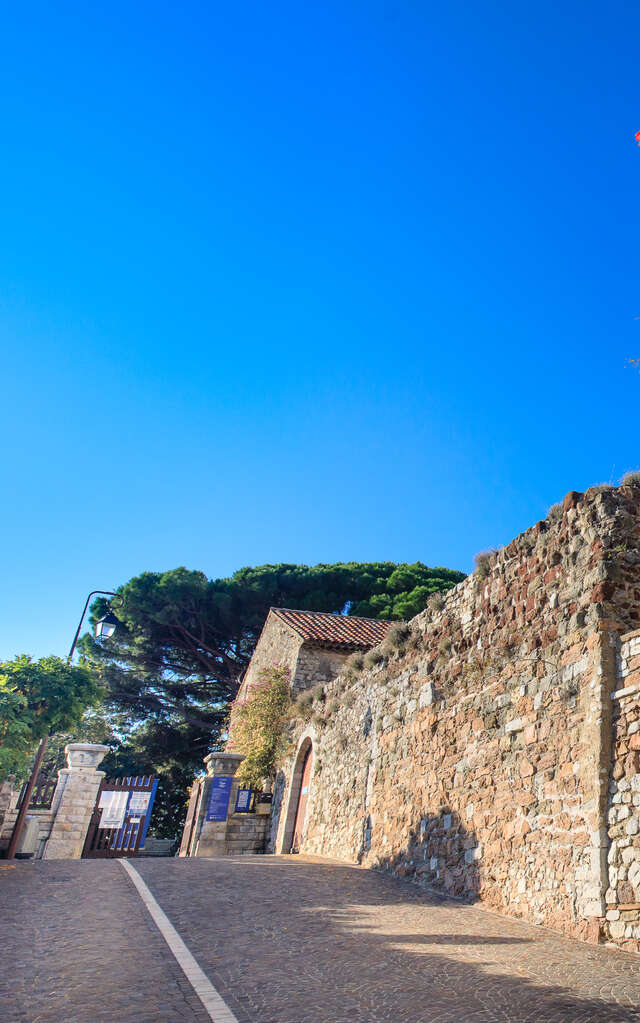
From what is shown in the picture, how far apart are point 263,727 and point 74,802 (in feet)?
18.8

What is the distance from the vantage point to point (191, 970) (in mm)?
4789

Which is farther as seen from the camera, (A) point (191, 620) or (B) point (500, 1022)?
(A) point (191, 620)

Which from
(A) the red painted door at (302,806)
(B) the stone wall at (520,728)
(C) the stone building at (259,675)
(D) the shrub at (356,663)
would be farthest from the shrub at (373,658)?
(C) the stone building at (259,675)

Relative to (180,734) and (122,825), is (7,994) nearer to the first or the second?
(122,825)

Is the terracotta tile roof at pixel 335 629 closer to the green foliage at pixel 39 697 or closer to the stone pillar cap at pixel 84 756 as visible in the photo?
the stone pillar cap at pixel 84 756

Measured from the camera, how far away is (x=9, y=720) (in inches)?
432

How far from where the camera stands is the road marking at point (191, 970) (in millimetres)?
3947

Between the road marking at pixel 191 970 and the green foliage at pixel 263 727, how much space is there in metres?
11.8

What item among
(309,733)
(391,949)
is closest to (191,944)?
(391,949)

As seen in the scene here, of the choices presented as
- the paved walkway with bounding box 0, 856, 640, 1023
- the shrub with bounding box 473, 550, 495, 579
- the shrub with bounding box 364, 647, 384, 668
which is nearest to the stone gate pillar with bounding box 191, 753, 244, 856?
the shrub with bounding box 364, 647, 384, 668

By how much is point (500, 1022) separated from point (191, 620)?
3049 cm

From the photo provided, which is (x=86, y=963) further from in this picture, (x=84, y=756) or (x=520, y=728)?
(x=84, y=756)

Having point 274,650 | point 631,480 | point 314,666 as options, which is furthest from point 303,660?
point 631,480

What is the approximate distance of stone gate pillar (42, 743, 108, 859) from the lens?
15766 mm
